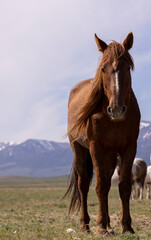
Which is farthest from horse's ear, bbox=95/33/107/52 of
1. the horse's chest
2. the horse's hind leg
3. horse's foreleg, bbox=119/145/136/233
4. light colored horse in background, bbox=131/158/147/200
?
light colored horse in background, bbox=131/158/147/200

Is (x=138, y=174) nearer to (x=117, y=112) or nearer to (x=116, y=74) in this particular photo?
(x=116, y=74)

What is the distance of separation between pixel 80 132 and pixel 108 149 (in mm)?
637

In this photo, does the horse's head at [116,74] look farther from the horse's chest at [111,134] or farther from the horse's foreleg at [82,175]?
the horse's foreleg at [82,175]

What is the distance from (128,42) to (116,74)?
723 millimetres

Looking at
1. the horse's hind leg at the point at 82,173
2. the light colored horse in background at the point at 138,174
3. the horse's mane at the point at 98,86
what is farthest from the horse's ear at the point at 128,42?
the light colored horse in background at the point at 138,174

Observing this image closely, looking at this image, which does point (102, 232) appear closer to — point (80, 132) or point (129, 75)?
point (80, 132)

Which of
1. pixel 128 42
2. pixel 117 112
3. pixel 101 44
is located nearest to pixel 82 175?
pixel 117 112

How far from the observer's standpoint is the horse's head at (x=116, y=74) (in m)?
4.41

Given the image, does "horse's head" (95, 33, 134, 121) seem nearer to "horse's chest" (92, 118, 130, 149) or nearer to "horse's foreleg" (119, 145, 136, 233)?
"horse's chest" (92, 118, 130, 149)

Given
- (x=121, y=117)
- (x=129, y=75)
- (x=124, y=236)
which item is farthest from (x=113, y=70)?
(x=124, y=236)

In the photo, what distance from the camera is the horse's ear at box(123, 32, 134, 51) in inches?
199

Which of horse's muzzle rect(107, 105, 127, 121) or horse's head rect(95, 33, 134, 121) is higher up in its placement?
horse's head rect(95, 33, 134, 121)

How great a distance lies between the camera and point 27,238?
472 centimetres

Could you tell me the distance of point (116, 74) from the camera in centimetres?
463
